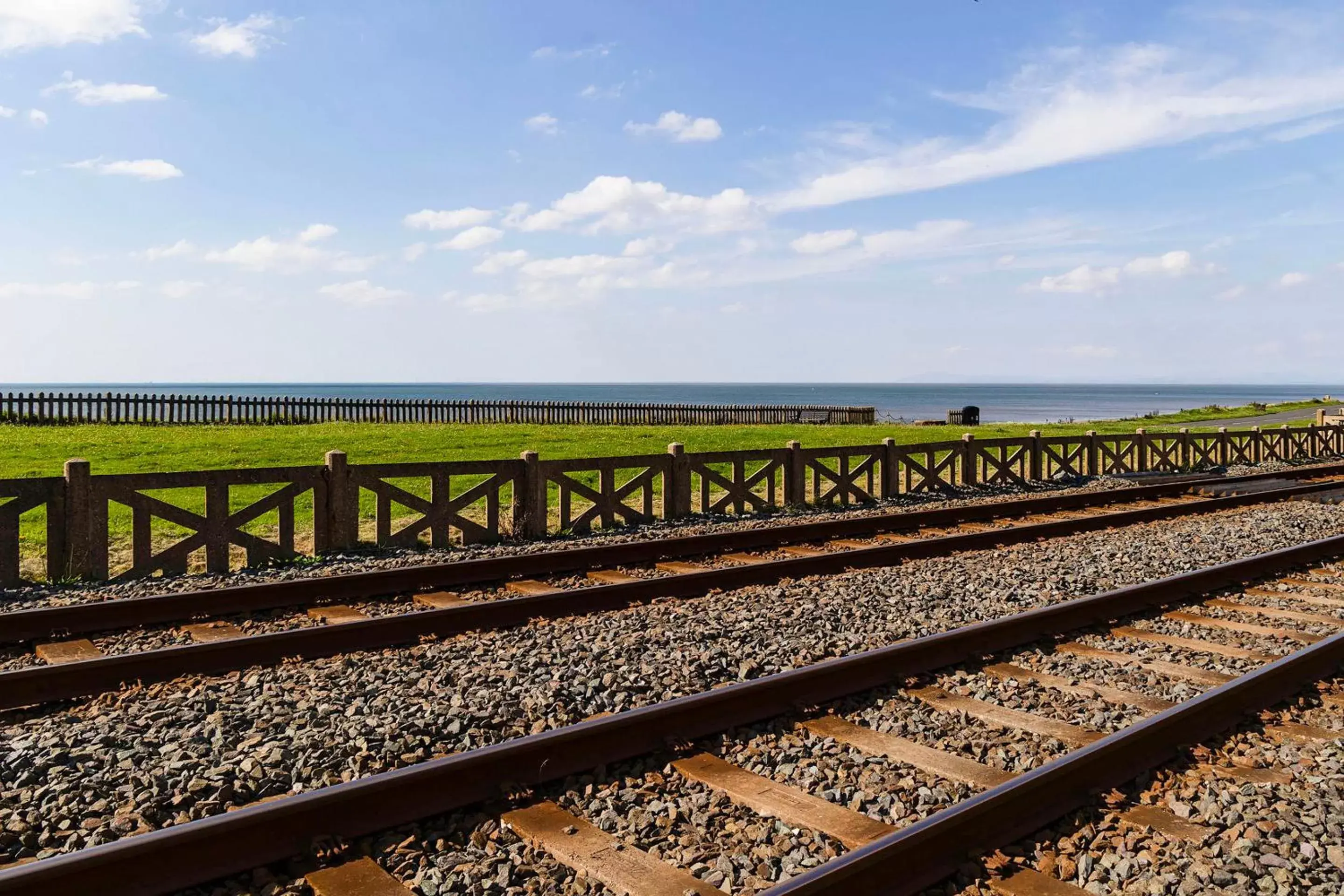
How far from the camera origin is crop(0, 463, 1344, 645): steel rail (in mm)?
7719

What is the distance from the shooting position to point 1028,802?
4258 millimetres

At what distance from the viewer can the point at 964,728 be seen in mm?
5539

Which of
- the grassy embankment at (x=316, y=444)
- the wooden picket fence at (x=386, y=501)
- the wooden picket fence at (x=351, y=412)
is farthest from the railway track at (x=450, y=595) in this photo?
the wooden picket fence at (x=351, y=412)

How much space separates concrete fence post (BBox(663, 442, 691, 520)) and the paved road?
36254mm

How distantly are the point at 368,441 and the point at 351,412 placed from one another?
51.4ft

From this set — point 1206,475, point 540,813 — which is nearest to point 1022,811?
point 540,813

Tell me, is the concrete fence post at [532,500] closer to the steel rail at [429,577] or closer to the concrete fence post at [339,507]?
the steel rail at [429,577]

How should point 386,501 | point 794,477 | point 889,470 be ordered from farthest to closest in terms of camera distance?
point 889,470, point 794,477, point 386,501

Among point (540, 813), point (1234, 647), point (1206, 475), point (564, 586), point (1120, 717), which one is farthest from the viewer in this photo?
point (1206, 475)

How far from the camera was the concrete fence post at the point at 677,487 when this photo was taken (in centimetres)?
1453

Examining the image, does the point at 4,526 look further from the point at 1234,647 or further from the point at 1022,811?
the point at 1234,647

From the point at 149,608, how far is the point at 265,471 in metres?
3.10

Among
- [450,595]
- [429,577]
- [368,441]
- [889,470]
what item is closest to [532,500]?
[429,577]

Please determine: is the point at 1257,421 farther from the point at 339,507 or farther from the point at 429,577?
the point at 429,577
